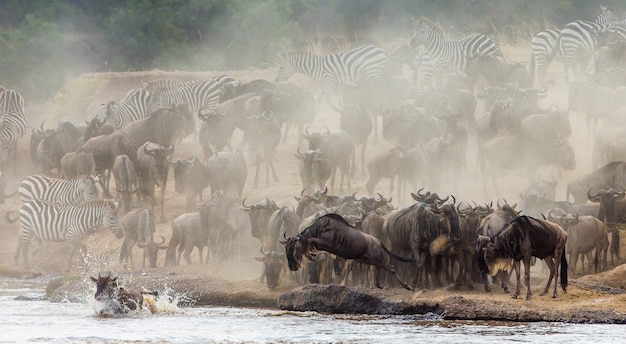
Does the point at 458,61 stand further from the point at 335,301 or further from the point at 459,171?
the point at 335,301

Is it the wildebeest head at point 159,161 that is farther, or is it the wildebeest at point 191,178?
the wildebeest head at point 159,161

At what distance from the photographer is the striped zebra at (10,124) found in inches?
1287

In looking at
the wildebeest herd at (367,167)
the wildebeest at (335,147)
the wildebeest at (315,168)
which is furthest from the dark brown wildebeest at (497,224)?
the wildebeest at (335,147)

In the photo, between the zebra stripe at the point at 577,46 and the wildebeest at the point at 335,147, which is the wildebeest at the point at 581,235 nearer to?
the wildebeest at the point at 335,147

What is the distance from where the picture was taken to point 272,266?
60.9 feet

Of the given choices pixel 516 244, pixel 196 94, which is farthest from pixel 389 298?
pixel 196 94

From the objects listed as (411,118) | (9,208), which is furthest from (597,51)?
(9,208)

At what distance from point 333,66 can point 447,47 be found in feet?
10.9

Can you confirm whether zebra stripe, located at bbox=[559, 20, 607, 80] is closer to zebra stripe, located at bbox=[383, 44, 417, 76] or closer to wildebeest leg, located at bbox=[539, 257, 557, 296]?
zebra stripe, located at bbox=[383, 44, 417, 76]

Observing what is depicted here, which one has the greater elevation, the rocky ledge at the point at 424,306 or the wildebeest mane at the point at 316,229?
the wildebeest mane at the point at 316,229

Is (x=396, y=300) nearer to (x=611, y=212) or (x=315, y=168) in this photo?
(x=611, y=212)

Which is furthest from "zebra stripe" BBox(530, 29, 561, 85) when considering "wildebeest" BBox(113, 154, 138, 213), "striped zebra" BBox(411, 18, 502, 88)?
"wildebeest" BBox(113, 154, 138, 213)

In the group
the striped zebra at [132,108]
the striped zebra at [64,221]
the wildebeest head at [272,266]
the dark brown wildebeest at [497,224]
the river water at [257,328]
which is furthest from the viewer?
the striped zebra at [132,108]

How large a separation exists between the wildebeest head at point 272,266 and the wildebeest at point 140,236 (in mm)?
4606
